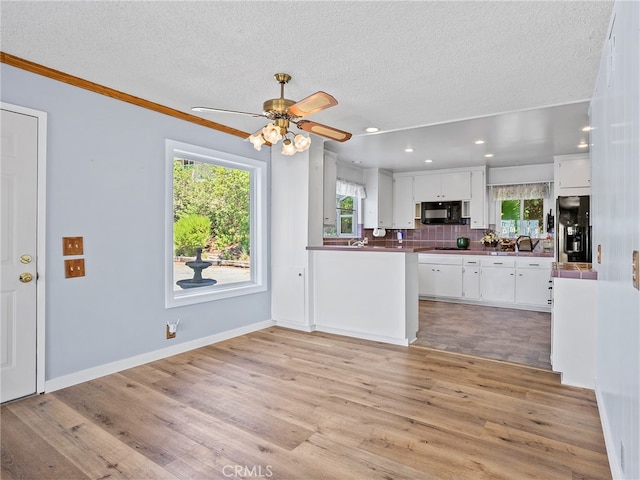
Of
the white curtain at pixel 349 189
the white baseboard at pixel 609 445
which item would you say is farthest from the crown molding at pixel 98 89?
the white baseboard at pixel 609 445

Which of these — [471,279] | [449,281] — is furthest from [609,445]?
[449,281]

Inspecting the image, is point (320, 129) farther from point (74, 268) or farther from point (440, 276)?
point (440, 276)

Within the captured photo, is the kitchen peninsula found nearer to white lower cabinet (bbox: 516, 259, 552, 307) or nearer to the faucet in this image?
the faucet

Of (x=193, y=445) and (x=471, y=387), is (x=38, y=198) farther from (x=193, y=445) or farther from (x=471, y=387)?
(x=471, y=387)

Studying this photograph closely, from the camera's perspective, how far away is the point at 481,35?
2248mm

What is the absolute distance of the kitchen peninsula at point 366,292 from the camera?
3.93 metres

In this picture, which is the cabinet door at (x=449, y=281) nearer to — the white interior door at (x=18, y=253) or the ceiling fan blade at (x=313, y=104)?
the ceiling fan blade at (x=313, y=104)

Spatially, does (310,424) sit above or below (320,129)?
below

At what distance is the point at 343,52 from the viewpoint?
2.45 metres

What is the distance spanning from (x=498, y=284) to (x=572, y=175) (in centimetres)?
189

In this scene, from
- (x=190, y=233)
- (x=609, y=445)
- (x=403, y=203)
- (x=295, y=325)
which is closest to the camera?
(x=609, y=445)

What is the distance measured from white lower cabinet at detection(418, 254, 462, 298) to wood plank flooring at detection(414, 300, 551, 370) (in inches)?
15.7

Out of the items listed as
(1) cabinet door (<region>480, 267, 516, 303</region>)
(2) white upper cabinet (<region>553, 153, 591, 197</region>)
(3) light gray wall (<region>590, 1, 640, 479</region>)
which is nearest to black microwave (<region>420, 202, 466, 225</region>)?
(1) cabinet door (<region>480, 267, 516, 303</region>)

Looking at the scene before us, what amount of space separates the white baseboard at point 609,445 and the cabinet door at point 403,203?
485 centimetres
